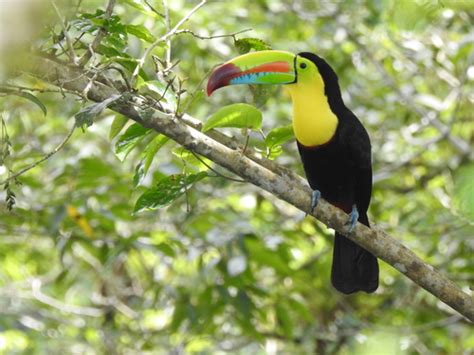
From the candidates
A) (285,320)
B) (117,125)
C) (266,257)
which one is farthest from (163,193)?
(285,320)

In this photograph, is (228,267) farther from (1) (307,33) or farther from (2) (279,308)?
(1) (307,33)

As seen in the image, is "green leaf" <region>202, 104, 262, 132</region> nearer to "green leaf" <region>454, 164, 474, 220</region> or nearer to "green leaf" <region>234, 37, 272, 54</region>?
"green leaf" <region>234, 37, 272, 54</region>

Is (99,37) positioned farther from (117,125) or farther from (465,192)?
(465,192)

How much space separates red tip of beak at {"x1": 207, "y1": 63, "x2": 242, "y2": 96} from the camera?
2.71 metres

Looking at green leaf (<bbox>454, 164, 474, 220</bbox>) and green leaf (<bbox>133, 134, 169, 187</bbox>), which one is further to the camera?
green leaf (<bbox>133, 134, 169, 187</bbox>)

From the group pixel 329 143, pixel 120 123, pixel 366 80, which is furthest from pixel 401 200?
pixel 120 123

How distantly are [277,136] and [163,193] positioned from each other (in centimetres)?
41

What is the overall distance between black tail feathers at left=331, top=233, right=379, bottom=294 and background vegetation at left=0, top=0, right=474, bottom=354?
366 mm

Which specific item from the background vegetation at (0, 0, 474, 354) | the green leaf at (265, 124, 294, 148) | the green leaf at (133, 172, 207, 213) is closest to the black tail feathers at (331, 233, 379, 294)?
the background vegetation at (0, 0, 474, 354)

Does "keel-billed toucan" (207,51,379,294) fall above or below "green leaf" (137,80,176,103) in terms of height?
below

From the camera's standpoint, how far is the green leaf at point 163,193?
2.41 m

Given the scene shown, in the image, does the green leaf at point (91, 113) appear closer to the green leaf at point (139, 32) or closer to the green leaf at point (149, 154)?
the green leaf at point (149, 154)

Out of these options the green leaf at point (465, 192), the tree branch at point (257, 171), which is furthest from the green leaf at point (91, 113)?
the green leaf at point (465, 192)

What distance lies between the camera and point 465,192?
711mm
